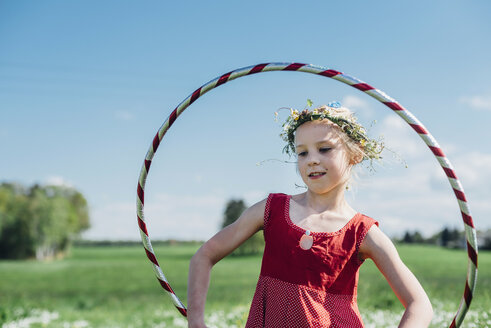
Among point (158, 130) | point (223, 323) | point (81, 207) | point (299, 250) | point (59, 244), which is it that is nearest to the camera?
point (299, 250)

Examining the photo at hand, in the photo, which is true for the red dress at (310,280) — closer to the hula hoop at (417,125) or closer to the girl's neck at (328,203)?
the girl's neck at (328,203)

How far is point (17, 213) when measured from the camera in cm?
5353

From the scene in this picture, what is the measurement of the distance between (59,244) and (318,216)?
5241 centimetres

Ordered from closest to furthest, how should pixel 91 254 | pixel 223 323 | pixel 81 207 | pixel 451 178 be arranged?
1. pixel 451 178
2. pixel 223 323
3. pixel 91 254
4. pixel 81 207

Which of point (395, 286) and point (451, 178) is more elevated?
point (451, 178)

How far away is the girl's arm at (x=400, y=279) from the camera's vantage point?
3410 millimetres

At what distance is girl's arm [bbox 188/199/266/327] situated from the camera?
3.70 meters

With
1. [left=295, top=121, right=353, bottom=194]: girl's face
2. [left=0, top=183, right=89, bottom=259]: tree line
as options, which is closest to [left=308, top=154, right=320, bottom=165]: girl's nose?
[left=295, top=121, right=353, bottom=194]: girl's face

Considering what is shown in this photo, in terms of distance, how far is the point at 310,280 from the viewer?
136 inches

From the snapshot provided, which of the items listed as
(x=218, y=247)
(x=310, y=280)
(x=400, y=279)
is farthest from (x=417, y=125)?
(x=218, y=247)

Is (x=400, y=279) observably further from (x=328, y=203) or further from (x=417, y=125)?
(x=417, y=125)

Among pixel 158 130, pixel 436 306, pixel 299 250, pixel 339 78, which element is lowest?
pixel 436 306

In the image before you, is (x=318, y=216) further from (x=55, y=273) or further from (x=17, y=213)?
(x=17, y=213)

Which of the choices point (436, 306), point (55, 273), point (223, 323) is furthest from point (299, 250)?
point (55, 273)
